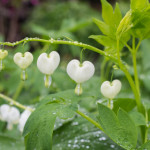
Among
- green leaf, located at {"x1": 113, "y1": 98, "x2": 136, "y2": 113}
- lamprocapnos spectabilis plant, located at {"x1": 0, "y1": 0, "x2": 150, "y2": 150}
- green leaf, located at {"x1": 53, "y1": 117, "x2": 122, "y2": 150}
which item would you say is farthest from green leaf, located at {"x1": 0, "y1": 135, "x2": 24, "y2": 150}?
green leaf, located at {"x1": 113, "y1": 98, "x2": 136, "y2": 113}

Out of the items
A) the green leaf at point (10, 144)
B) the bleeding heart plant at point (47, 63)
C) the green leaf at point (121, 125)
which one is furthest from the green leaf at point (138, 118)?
the green leaf at point (10, 144)

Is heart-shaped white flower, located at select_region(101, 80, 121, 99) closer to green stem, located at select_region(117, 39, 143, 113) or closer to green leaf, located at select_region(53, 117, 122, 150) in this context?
green stem, located at select_region(117, 39, 143, 113)

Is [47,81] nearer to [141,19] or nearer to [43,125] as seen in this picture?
[43,125]

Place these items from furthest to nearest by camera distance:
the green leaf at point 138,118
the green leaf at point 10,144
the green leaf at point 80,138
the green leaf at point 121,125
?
1. the green leaf at point 10,144
2. the green leaf at point 80,138
3. the green leaf at point 138,118
4. the green leaf at point 121,125

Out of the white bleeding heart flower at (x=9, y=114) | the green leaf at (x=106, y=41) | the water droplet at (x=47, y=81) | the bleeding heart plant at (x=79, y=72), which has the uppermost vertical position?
the green leaf at (x=106, y=41)

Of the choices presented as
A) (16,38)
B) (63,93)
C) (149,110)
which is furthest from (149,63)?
(16,38)

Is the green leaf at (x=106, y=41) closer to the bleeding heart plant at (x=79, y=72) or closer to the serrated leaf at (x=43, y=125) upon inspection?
the bleeding heart plant at (x=79, y=72)

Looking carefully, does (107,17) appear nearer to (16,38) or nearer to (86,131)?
(86,131)

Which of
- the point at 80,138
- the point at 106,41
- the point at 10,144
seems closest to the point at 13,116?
the point at 10,144
